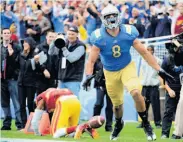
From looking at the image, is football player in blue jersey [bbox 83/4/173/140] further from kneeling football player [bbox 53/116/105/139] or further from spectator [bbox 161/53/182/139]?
spectator [bbox 161/53/182/139]

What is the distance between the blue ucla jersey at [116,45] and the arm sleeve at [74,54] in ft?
10.3

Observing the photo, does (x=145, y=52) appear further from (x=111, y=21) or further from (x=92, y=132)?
(x=92, y=132)

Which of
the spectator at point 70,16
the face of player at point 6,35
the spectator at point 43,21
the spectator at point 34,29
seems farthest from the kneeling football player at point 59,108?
the spectator at point 70,16

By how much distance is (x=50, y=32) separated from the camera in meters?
16.3

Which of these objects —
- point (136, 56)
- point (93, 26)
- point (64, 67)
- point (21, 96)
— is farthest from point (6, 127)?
point (93, 26)

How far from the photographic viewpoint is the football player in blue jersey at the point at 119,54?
1146 centimetres

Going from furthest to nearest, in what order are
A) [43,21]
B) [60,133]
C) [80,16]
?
[80,16]
[43,21]
[60,133]

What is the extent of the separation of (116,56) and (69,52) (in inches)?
131

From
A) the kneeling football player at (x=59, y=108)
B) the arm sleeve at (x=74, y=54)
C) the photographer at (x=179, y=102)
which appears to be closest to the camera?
the photographer at (x=179, y=102)

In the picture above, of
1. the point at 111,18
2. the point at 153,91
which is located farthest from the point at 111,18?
the point at 153,91

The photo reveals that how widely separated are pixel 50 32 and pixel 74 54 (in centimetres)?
159

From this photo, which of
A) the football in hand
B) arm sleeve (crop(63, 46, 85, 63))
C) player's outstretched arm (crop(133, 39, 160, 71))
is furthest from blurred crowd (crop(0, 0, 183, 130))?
player's outstretched arm (crop(133, 39, 160, 71))

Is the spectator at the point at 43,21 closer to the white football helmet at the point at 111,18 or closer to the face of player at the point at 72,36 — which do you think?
the face of player at the point at 72,36

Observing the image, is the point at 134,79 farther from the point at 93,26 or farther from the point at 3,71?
the point at 93,26
